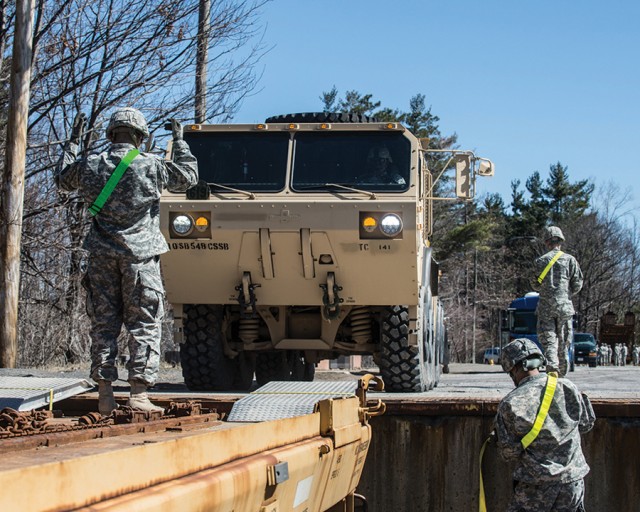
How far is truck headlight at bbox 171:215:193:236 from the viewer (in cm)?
952

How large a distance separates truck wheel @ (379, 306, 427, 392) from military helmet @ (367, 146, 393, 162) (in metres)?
1.40

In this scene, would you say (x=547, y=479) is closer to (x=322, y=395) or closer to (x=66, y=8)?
(x=322, y=395)

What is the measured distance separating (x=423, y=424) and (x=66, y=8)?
13083 millimetres

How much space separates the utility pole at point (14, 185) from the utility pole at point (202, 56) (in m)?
5.36

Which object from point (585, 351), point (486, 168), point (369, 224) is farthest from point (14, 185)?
point (585, 351)

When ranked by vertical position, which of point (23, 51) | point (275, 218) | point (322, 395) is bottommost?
point (322, 395)

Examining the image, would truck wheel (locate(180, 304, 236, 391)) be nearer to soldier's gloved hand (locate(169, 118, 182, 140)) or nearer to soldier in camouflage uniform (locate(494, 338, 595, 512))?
soldier's gloved hand (locate(169, 118, 182, 140))

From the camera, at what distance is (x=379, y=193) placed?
9.65m

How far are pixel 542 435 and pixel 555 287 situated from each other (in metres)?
5.92

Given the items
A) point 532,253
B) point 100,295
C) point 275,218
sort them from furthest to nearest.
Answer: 1. point 532,253
2. point 275,218
3. point 100,295

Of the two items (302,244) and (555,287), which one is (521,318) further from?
(302,244)

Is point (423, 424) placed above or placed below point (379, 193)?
below

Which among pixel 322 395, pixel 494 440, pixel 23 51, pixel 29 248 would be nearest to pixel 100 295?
pixel 322 395

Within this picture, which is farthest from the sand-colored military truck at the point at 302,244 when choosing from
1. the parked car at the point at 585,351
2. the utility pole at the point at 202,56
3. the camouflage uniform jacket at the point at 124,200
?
the parked car at the point at 585,351
